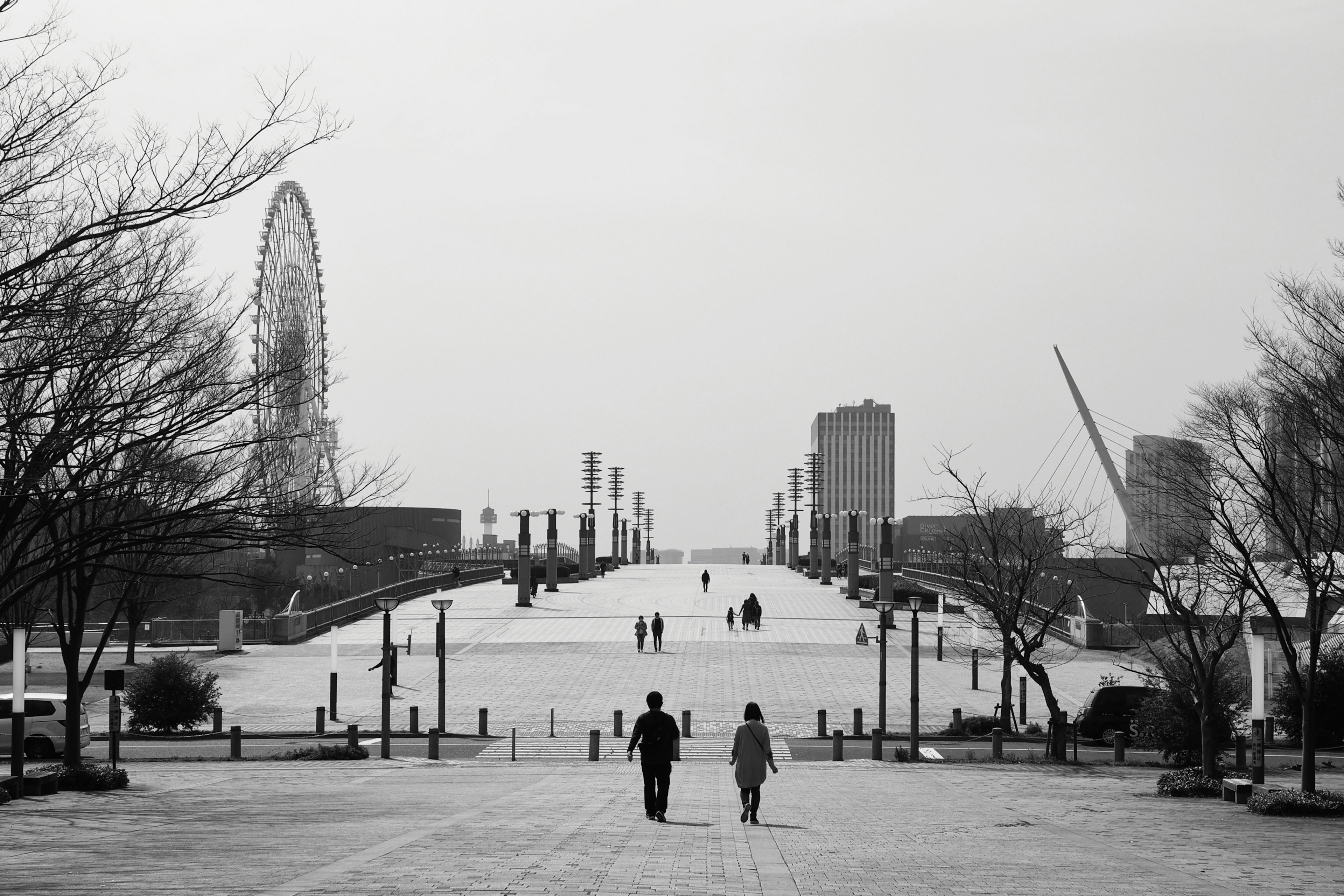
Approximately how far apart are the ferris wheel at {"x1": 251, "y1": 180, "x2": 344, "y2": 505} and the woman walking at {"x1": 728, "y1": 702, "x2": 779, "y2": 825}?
7399mm

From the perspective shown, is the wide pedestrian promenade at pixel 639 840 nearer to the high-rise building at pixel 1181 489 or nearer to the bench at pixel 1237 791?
the bench at pixel 1237 791

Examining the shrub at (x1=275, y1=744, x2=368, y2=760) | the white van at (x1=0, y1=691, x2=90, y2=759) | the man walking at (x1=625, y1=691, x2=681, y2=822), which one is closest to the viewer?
the man walking at (x1=625, y1=691, x2=681, y2=822)

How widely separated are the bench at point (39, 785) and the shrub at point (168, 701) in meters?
11.6

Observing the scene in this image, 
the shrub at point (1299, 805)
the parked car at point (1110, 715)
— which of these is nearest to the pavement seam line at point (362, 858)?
the shrub at point (1299, 805)

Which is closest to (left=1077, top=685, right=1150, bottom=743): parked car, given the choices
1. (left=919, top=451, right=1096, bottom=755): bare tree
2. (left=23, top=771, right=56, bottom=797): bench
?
(left=919, top=451, right=1096, bottom=755): bare tree

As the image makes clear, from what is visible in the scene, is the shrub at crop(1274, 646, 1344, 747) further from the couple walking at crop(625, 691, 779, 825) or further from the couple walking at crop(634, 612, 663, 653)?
the couple walking at crop(634, 612, 663, 653)

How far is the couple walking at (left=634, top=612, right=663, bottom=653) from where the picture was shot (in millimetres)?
47031

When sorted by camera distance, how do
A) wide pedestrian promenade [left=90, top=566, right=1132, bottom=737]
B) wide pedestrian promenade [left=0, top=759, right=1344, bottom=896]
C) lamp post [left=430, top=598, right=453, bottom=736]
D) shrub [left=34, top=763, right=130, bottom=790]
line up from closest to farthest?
wide pedestrian promenade [left=0, top=759, right=1344, bottom=896], shrub [left=34, top=763, right=130, bottom=790], lamp post [left=430, top=598, right=453, bottom=736], wide pedestrian promenade [left=90, top=566, right=1132, bottom=737]

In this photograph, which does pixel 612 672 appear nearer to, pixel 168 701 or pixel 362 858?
pixel 168 701

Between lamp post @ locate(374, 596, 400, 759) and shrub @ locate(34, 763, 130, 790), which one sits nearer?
shrub @ locate(34, 763, 130, 790)

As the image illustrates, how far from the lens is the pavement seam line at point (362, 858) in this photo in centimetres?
895

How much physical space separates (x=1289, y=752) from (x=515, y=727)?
54.8 ft

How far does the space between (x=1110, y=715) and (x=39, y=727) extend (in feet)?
71.8

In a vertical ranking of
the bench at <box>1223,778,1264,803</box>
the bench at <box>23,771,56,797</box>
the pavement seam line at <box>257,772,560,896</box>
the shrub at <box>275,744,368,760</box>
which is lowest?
the shrub at <box>275,744,368,760</box>
